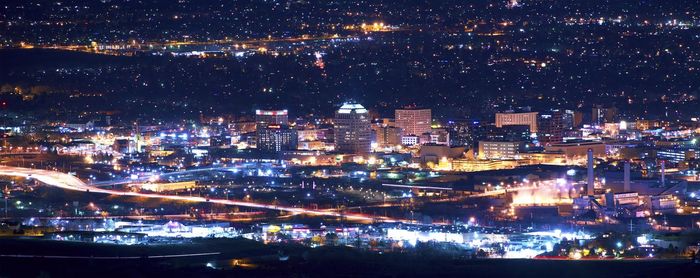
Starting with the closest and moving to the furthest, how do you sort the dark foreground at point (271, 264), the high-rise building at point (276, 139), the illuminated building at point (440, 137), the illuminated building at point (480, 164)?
the dark foreground at point (271, 264) < the illuminated building at point (480, 164) < the illuminated building at point (440, 137) < the high-rise building at point (276, 139)

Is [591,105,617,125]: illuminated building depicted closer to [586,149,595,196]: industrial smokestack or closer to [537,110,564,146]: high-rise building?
[537,110,564,146]: high-rise building

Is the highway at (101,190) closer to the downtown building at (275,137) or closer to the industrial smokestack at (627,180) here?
the industrial smokestack at (627,180)

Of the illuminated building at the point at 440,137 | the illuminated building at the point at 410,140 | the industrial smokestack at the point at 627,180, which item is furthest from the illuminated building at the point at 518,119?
the industrial smokestack at the point at 627,180

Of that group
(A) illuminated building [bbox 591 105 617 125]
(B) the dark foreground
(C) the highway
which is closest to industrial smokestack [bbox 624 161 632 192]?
(C) the highway

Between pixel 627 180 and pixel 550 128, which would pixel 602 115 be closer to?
pixel 550 128

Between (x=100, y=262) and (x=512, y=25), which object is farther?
(x=512, y=25)

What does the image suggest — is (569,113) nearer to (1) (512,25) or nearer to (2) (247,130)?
(2) (247,130)

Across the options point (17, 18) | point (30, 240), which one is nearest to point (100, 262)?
point (30, 240)
